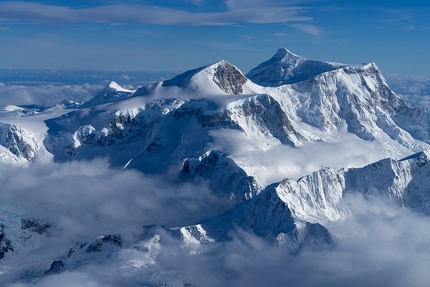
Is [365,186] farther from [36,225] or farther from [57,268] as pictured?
[36,225]

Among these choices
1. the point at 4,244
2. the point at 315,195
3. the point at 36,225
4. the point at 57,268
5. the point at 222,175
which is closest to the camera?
the point at 57,268

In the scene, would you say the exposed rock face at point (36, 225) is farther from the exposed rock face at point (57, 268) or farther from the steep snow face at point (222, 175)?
the steep snow face at point (222, 175)

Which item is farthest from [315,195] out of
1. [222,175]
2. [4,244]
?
[4,244]

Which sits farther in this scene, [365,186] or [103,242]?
[365,186]

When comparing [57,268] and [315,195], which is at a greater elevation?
[315,195]

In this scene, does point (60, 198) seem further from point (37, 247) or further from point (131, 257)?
point (131, 257)

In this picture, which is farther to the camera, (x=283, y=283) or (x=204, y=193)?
(x=204, y=193)

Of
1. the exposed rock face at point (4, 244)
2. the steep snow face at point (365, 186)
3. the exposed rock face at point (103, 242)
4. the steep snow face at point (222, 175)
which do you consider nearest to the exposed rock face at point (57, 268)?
the exposed rock face at point (103, 242)

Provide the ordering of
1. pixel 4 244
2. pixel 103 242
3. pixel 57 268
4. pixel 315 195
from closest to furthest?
pixel 57 268, pixel 103 242, pixel 315 195, pixel 4 244

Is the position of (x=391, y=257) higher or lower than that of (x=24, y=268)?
higher

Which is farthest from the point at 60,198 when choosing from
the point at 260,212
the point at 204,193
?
the point at 260,212

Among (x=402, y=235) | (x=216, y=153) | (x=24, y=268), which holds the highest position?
(x=216, y=153)
